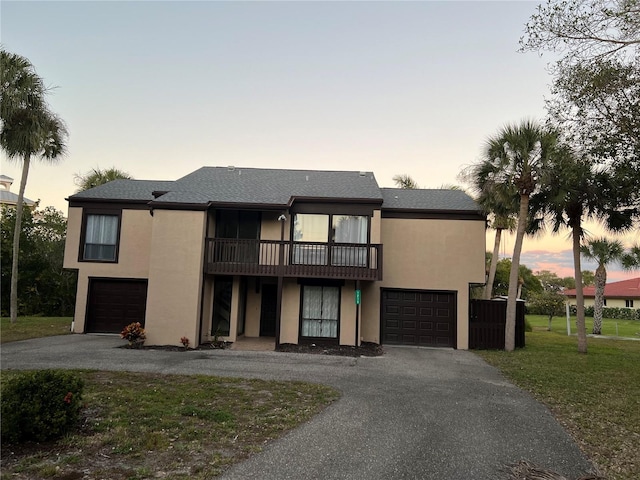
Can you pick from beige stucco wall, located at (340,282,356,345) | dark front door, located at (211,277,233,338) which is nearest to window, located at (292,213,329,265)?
beige stucco wall, located at (340,282,356,345)

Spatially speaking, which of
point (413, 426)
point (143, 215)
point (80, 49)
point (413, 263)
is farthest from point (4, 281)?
point (413, 426)

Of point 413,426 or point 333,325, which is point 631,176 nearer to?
point 413,426

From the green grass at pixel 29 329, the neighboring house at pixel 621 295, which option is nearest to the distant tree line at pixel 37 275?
the green grass at pixel 29 329

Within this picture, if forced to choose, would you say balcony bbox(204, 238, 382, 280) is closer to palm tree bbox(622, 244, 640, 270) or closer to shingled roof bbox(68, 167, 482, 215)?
shingled roof bbox(68, 167, 482, 215)

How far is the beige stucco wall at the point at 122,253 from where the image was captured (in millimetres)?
15188

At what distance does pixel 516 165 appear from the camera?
1417 centimetres

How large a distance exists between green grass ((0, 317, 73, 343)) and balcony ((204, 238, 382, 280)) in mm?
6881

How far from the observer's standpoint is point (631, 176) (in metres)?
8.95

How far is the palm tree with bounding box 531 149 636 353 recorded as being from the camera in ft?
41.9

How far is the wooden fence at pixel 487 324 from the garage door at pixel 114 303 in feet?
41.3

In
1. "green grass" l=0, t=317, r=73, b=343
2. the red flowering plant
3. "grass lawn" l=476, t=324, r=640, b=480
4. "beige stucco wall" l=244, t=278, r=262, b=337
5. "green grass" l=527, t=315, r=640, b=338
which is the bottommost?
"green grass" l=527, t=315, r=640, b=338

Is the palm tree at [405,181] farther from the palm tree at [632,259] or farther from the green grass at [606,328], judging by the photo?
the palm tree at [632,259]

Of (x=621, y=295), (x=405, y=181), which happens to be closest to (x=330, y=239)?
(x=405, y=181)

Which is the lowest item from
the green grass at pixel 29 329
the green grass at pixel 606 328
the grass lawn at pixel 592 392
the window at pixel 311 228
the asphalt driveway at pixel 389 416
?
the green grass at pixel 606 328
